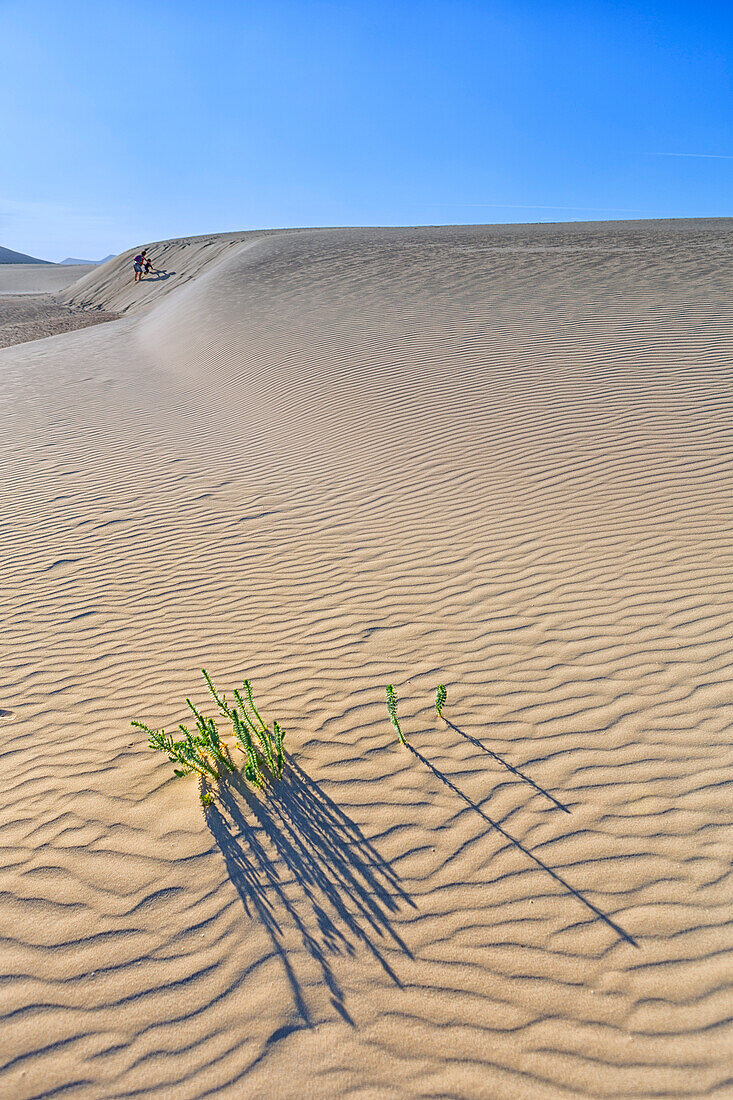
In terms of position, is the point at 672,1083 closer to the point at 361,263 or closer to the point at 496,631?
the point at 496,631

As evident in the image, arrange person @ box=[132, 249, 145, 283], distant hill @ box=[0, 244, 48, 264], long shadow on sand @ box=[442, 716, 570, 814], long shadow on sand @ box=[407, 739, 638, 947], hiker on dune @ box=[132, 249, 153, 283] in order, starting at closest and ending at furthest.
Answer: long shadow on sand @ box=[407, 739, 638, 947] < long shadow on sand @ box=[442, 716, 570, 814] < person @ box=[132, 249, 145, 283] < hiker on dune @ box=[132, 249, 153, 283] < distant hill @ box=[0, 244, 48, 264]

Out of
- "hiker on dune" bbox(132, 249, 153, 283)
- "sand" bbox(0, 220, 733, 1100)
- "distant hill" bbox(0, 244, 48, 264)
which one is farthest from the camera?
"distant hill" bbox(0, 244, 48, 264)

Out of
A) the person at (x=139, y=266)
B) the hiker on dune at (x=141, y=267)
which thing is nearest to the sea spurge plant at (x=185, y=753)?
the person at (x=139, y=266)

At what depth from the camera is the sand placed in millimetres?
2248

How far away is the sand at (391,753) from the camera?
225 cm

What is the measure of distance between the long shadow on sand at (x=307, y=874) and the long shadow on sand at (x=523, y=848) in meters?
0.52

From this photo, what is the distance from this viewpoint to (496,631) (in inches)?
174

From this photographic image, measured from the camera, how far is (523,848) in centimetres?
285

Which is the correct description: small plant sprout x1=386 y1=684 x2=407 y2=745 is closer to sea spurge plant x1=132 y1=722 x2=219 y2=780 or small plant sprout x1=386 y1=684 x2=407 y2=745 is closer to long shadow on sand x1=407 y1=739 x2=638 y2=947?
long shadow on sand x1=407 y1=739 x2=638 y2=947

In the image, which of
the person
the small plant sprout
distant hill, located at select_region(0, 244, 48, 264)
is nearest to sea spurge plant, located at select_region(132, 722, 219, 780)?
the small plant sprout

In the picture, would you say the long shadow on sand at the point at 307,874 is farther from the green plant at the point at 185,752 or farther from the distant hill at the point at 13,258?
the distant hill at the point at 13,258

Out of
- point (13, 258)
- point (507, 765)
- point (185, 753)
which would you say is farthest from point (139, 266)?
point (13, 258)

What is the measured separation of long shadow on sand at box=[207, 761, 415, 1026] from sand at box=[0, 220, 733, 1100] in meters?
0.01

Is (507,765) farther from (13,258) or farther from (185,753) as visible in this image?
(13,258)
